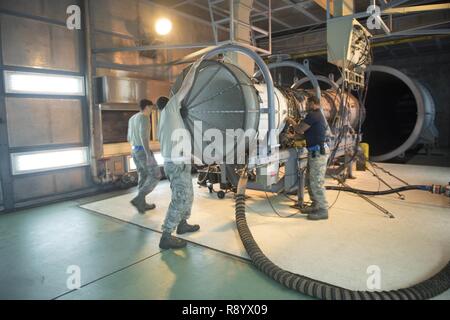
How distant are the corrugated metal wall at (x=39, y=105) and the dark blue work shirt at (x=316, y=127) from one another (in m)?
3.76

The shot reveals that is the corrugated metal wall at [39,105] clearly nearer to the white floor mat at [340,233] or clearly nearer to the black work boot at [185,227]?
the white floor mat at [340,233]

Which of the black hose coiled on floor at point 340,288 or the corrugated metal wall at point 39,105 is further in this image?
the corrugated metal wall at point 39,105

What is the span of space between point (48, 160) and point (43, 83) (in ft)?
3.88

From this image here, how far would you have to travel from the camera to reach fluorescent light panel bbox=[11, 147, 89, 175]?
4527mm

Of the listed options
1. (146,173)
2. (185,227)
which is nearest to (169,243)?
(185,227)

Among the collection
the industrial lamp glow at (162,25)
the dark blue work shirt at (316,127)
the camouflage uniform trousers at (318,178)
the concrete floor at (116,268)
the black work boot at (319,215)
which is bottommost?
the concrete floor at (116,268)

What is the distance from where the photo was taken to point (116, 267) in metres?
2.62

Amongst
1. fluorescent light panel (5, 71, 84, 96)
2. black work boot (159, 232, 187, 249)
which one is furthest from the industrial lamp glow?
black work boot (159, 232, 187, 249)

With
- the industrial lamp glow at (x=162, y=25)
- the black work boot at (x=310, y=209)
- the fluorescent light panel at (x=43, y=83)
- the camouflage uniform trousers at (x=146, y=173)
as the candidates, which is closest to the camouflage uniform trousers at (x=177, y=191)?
the camouflage uniform trousers at (x=146, y=173)

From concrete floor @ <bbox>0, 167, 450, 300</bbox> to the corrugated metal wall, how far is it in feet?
3.79

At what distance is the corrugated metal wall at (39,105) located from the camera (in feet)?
14.3

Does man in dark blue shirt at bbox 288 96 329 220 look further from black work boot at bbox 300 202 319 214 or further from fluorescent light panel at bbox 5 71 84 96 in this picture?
fluorescent light panel at bbox 5 71 84 96

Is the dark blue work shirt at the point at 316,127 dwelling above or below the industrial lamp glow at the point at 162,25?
below

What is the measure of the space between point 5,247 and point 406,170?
7.10 m
